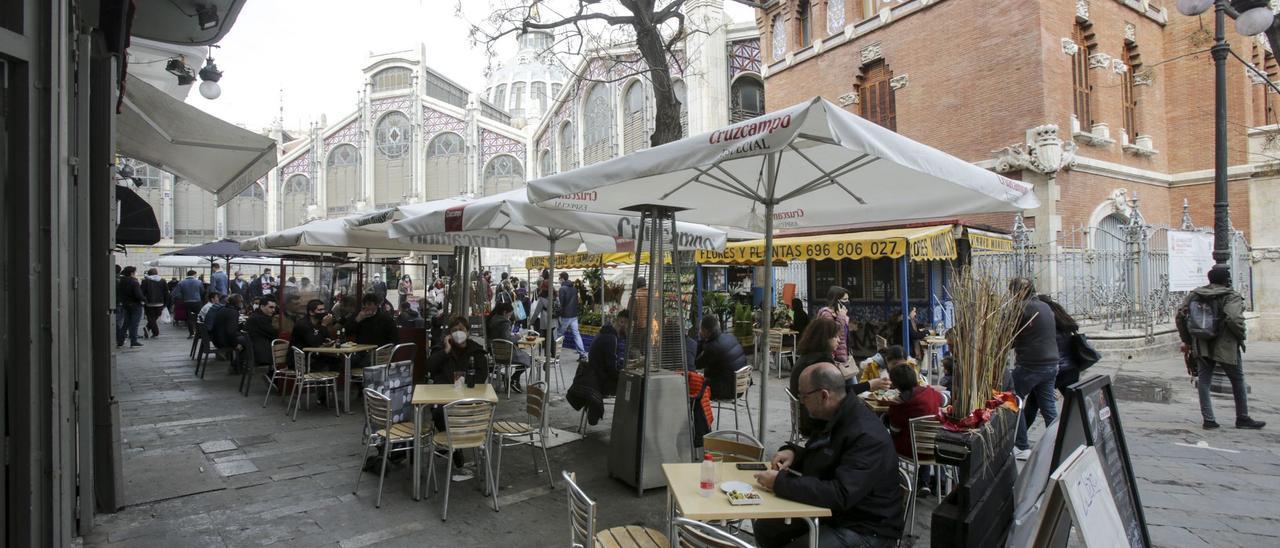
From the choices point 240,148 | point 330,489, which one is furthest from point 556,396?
point 240,148

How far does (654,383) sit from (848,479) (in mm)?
2298

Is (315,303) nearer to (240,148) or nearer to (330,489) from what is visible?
(240,148)

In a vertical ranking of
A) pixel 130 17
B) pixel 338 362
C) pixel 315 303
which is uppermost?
pixel 130 17

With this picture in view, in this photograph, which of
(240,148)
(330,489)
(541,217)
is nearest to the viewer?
(330,489)

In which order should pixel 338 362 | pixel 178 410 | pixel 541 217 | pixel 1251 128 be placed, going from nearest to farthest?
1. pixel 541 217
2. pixel 178 410
3. pixel 338 362
4. pixel 1251 128

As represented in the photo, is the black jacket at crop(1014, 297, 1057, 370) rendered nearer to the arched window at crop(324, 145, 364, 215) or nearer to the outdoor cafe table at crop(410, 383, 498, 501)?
the outdoor cafe table at crop(410, 383, 498, 501)

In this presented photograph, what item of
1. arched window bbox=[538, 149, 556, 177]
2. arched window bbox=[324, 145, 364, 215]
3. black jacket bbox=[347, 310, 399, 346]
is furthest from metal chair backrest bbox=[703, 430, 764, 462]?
arched window bbox=[324, 145, 364, 215]

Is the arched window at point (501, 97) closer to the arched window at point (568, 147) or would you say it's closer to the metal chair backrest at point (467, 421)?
the arched window at point (568, 147)

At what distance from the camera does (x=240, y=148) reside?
6656 mm

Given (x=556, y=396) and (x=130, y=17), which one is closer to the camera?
(x=130, y=17)

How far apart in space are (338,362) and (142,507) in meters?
3.90

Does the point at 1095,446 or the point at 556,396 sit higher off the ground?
the point at 1095,446

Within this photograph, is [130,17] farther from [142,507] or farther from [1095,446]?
[1095,446]

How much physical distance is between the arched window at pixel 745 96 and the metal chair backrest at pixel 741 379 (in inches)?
815
